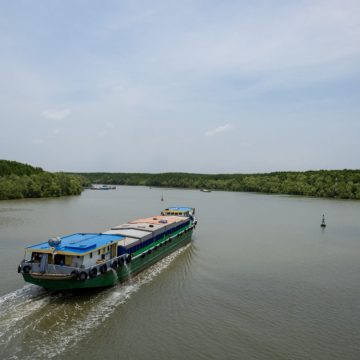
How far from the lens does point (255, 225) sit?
51.6 meters

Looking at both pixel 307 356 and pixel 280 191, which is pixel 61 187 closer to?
pixel 280 191

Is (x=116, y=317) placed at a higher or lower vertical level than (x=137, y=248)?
lower

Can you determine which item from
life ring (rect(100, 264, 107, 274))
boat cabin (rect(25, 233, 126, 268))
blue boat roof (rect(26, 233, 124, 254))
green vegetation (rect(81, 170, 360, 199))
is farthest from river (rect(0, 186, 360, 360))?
green vegetation (rect(81, 170, 360, 199))

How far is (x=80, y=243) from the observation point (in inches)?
848

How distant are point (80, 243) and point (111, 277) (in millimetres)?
2720

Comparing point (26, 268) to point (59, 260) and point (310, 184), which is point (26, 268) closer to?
point (59, 260)

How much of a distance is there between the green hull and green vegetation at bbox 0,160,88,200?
73.1 meters

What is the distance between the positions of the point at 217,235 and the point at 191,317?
2482 cm

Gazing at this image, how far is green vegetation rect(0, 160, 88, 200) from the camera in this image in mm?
92562

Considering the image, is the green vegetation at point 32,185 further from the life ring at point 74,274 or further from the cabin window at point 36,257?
the life ring at point 74,274

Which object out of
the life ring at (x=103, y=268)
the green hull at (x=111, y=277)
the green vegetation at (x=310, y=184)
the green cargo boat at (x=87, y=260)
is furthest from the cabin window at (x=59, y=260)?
the green vegetation at (x=310, y=184)

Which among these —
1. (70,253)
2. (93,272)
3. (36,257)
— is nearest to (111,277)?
(93,272)

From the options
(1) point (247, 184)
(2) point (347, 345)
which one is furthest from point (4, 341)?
(1) point (247, 184)

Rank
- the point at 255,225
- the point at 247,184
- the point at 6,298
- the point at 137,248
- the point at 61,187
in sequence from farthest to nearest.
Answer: the point at 247,184
the point at 61,187
the point at 255,225
the point at 137,248
the point at 6,298
